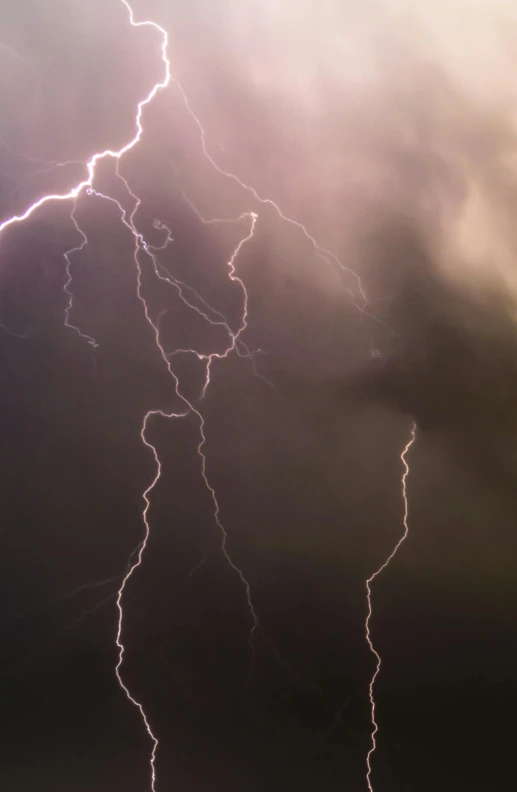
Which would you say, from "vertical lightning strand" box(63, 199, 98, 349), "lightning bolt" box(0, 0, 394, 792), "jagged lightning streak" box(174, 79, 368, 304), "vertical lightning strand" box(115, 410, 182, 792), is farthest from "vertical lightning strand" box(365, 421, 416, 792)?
"vertical lightning strand" box(63, 199, 98, 349)

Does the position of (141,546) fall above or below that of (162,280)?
below

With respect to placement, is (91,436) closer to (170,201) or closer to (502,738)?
(170,201)

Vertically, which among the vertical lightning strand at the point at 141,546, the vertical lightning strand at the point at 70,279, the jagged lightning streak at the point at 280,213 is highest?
the jagged lightning streak at the point at 280,213

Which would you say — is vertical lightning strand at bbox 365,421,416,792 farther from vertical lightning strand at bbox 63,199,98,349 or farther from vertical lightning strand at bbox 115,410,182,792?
vertical lightning strand at bbox 63,199,98,349

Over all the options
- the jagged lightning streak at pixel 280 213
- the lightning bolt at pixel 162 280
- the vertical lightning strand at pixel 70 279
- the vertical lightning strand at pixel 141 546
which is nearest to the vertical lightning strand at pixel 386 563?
the lightning bolt at pixel 162 280

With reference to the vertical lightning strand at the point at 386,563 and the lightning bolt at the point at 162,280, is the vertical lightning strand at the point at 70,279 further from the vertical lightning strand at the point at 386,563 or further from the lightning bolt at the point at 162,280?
the vertical lightning strand at the point at 386,563

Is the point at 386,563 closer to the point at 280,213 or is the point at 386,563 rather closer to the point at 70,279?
the point at 280,213

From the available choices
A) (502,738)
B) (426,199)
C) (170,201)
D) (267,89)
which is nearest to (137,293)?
(170,201)

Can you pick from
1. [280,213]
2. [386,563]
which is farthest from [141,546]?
[280,213]

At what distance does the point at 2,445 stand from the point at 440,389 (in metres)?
1.49

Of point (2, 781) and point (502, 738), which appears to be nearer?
point (2, 781)

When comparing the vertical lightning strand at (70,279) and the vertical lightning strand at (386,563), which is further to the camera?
the vertical lightning strand at (386,563)

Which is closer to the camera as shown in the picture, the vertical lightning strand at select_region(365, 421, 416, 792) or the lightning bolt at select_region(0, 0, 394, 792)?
the lightning bolt at select_region(0, 0, 394, 792)

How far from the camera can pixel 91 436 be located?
183 cm
